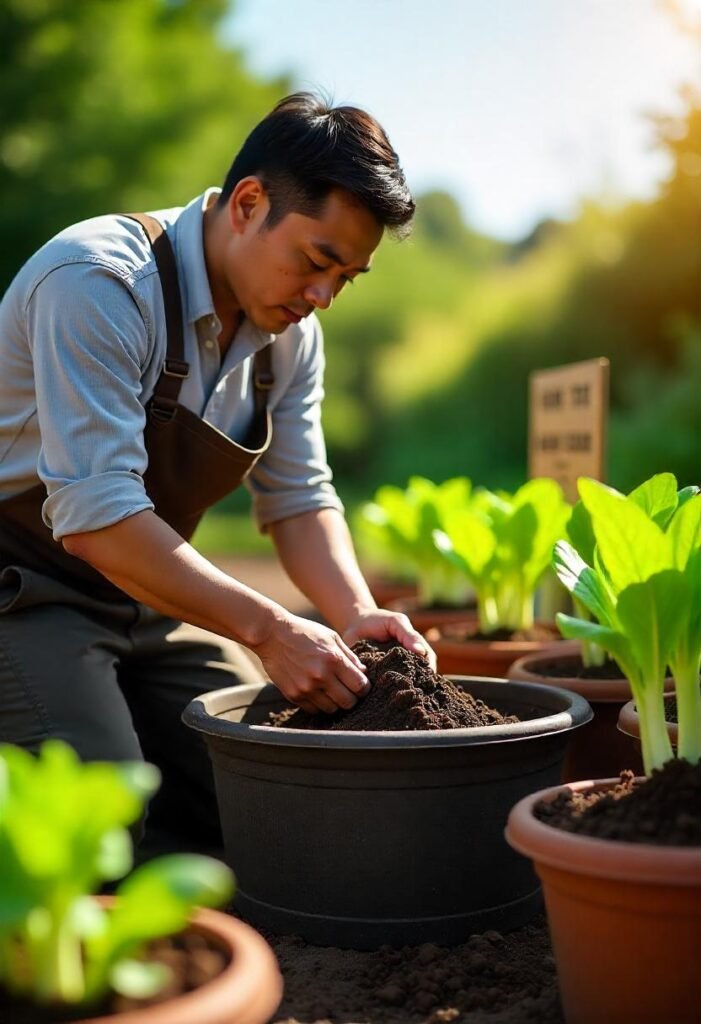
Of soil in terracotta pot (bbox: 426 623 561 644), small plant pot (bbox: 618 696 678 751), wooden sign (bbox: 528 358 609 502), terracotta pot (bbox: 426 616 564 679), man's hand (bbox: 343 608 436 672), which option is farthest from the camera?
wooden sign (bbox: 528 358 609 502)

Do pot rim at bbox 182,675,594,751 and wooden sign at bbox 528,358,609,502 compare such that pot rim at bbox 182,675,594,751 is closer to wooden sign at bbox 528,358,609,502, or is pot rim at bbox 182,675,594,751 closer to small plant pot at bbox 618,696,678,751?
small plant pot at bbox 618,696,678,751

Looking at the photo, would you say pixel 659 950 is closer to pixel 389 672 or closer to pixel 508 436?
pixel 389 672

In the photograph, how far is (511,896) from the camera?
1.93m

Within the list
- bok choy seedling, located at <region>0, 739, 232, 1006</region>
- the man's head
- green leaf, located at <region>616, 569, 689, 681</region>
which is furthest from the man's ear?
bok choy seedling, located at <region>0, 739, 232, 1006</region>

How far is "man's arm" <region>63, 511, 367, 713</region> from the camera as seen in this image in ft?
6.32

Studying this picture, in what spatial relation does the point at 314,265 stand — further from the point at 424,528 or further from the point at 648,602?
the point at 424,528

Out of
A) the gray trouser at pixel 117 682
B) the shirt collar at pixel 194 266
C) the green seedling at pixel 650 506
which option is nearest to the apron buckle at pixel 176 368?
the shirt collar at pixel 194 266

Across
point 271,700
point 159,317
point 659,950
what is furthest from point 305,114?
point 659,950

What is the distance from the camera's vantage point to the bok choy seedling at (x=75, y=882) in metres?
1.06

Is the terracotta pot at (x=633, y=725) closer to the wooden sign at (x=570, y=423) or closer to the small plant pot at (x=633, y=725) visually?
the small plant pot at (x=633, y=725)

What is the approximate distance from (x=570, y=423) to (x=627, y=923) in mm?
2334

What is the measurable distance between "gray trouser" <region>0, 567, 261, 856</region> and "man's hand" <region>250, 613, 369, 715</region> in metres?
0.56

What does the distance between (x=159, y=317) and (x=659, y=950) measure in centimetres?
146

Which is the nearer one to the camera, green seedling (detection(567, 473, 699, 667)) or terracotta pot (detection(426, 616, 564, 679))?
green seedling (detection(567, 473, 699, 667))
